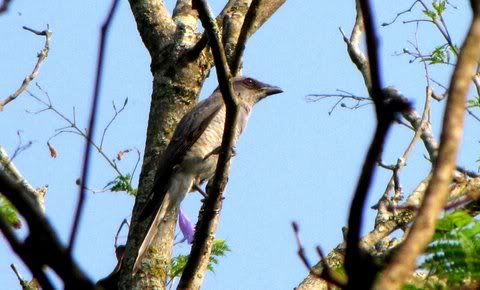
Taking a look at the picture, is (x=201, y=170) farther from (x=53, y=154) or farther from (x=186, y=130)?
(x=53, y=154)

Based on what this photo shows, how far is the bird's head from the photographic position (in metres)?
7.51

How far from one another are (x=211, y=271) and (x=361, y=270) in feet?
15.4

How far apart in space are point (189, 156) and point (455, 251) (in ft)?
16.2

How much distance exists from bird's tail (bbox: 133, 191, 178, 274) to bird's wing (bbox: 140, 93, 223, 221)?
0.06m

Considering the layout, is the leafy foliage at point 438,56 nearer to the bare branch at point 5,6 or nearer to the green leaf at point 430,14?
the green leaf at point 430,14

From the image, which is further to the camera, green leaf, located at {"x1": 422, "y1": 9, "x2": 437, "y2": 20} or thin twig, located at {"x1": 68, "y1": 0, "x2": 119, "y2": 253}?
green leaf, located at {"x1": 422, "y1": 9, "x2": 437, "y2": 20}

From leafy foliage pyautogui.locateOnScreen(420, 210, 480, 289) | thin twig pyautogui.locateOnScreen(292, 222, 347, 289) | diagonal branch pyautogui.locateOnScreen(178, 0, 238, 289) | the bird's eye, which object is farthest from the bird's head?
thin twig pyautogui.locateOnScreen(292, 222, 347, 289)

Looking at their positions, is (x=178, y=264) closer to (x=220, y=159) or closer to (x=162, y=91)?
(x=162, y=91)

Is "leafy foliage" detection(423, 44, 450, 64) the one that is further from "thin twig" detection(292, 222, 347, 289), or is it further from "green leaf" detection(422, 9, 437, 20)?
"thin twig" detection(292, 222, 347, 289)

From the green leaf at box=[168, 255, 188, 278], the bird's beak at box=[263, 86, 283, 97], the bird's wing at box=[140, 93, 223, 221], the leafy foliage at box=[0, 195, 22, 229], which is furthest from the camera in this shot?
the bird's beak at box=[263, 86, 283, 97]

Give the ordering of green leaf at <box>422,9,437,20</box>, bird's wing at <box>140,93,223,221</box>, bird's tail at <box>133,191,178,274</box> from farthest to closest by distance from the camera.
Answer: green leaf at <box>422,9,437,20</box>, bird's wing at <box>140,93,223,221</box>, bird's tail at <box>133,191,178,274</box>

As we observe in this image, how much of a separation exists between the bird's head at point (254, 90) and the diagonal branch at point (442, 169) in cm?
665

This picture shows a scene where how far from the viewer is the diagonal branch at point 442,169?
2.52 ft

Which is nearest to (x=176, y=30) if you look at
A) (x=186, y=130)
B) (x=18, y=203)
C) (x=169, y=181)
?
(x=186, y=130)
